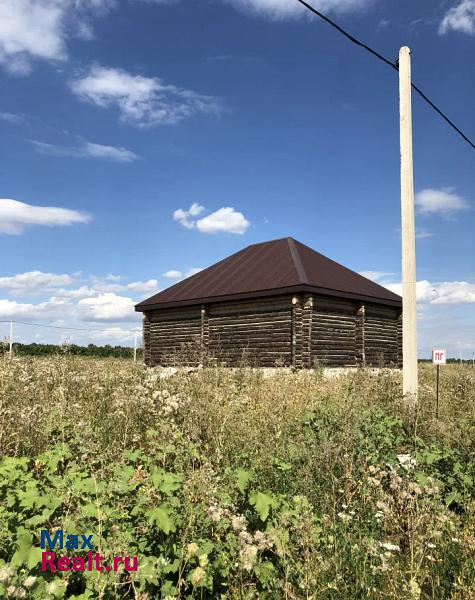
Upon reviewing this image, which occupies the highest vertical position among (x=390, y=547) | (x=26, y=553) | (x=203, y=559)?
(x=26, y=553)

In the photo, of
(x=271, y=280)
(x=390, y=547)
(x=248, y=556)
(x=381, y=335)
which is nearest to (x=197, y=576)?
(x=248, y=556)

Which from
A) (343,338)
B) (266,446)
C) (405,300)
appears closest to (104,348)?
(343,338)

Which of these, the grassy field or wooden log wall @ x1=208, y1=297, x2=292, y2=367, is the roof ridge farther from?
the grassy field

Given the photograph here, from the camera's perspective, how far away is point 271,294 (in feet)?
57.2

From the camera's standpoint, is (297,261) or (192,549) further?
(297,261)

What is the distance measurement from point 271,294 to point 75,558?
1524 cm

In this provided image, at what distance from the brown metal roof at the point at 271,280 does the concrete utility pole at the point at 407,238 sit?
26.1ft

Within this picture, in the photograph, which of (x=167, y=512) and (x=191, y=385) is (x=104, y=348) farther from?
(x=167, y=512)

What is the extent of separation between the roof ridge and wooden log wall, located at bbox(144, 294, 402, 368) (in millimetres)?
668

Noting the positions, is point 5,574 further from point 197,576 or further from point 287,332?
point 287,332

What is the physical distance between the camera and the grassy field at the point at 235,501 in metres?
2.52

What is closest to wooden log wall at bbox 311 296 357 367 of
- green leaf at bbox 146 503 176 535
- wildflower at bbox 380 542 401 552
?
wildflower at bbox 380 542 401 552

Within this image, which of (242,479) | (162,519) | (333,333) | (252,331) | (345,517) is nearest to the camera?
(162,519)

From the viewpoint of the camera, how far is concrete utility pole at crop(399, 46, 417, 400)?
8.32m
